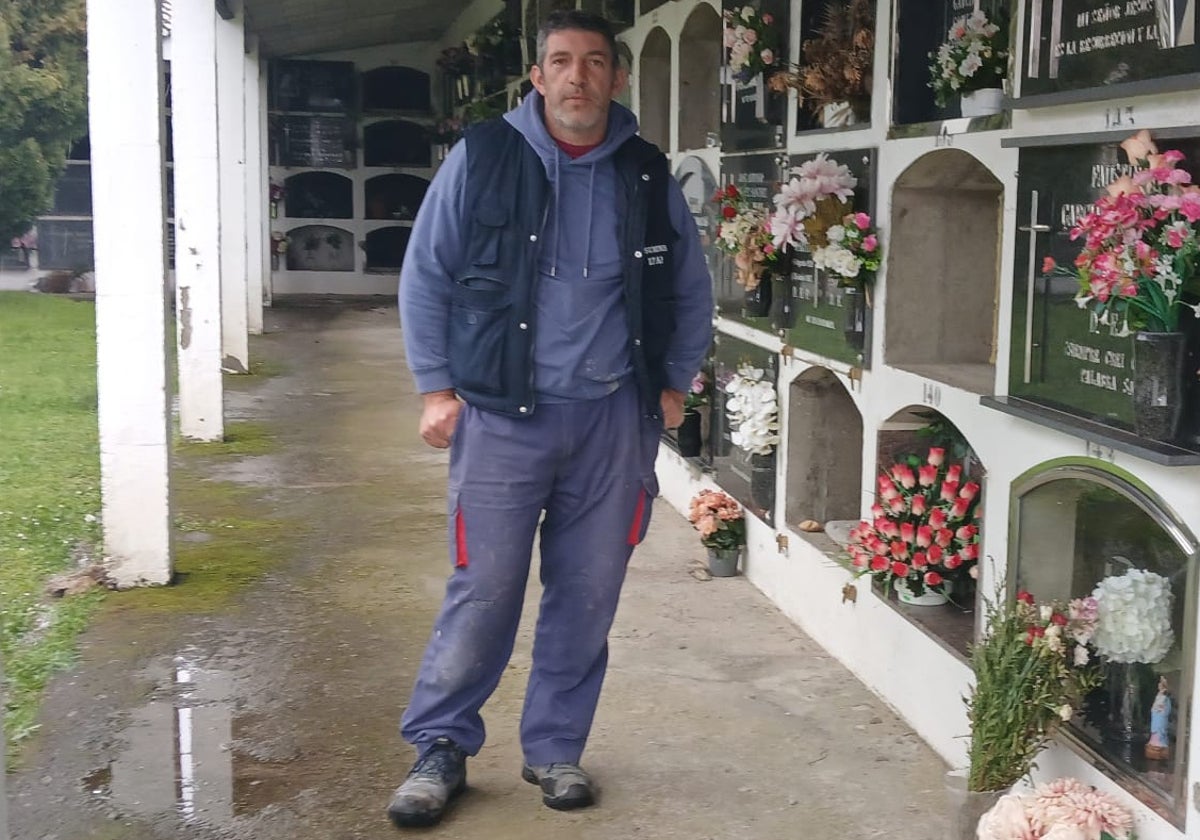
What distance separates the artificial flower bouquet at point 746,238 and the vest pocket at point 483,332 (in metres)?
1.29

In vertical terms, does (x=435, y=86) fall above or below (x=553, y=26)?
above

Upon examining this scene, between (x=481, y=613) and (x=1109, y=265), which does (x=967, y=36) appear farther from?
(x=481, y=613)

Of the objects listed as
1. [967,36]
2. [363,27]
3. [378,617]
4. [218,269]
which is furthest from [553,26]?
[363,27]

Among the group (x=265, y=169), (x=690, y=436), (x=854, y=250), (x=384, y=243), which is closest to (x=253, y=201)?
(x=265, y=169)

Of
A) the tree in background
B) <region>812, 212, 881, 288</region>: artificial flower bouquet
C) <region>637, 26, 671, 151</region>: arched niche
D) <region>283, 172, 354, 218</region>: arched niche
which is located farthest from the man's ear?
<region>283, 172, 354, 218</region>: arched niche

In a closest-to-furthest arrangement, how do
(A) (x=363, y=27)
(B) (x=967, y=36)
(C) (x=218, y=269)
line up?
(B) (x=967, y=36) < (C) (x=218, y=269) < (A) (x=363, y=27)

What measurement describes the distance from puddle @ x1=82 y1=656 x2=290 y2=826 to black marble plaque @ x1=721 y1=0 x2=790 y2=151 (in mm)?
2007

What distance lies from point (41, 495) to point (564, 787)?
322cm

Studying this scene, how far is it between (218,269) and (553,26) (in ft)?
13.2

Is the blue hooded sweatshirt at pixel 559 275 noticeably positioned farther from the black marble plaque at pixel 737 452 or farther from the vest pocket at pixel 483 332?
the black marble plaque at pixel 737 452

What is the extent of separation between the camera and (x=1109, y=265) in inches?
76.3

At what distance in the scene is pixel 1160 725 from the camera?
6.88 ft

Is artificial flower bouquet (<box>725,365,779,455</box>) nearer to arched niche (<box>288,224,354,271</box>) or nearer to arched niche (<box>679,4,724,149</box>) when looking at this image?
arched niche (<box>679,4,724,149</box>)

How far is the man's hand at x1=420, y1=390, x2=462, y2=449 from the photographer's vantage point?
234 centimetres
